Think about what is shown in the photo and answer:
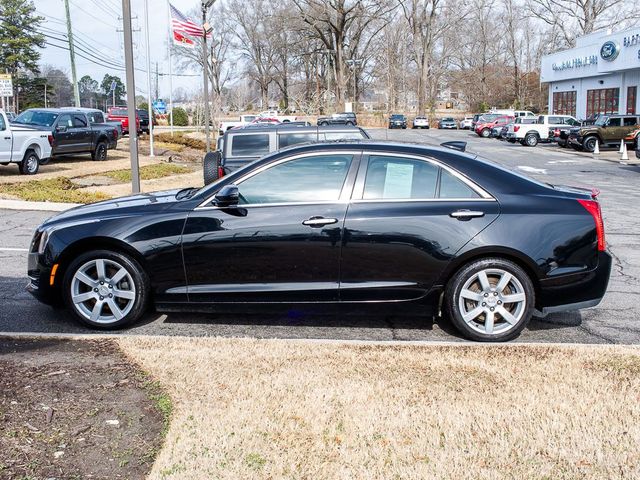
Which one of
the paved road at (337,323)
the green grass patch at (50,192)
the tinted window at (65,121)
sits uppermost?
the tinted window at (65,121)

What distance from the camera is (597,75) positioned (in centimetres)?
4941

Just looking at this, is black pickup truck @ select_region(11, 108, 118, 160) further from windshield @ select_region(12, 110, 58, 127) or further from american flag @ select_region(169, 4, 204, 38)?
american flag @ select_region(169, 4, 204, 38)

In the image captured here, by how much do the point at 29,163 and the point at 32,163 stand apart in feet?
0.38

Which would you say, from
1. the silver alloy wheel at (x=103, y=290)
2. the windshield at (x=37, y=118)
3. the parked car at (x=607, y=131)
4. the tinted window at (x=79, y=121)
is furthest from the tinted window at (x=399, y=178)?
the parked car at (x=607, y=131)

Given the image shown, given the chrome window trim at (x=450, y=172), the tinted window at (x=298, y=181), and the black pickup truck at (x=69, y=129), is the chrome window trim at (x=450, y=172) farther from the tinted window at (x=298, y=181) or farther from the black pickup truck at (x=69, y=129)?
the black pickup truck at (x=69, y=129)

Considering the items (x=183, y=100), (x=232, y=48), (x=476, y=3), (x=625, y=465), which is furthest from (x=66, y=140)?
(x=183, y=100)

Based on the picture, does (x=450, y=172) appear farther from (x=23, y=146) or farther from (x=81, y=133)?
(x=81, y=133)

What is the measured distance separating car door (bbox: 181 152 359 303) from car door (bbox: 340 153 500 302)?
126 millimetres

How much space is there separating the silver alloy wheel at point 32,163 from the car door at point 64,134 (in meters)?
3.59

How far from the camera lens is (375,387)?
436 centimetres

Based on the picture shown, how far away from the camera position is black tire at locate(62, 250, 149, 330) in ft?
19.0

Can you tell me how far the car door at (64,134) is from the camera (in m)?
24.0

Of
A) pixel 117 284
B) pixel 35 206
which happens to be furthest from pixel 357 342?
pixel 35 206

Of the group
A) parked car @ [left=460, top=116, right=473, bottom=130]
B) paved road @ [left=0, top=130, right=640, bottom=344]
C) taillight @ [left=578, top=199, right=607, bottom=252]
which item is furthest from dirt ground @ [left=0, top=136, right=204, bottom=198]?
parked car @ [left=460, top=116, right=473, bottom=130]
